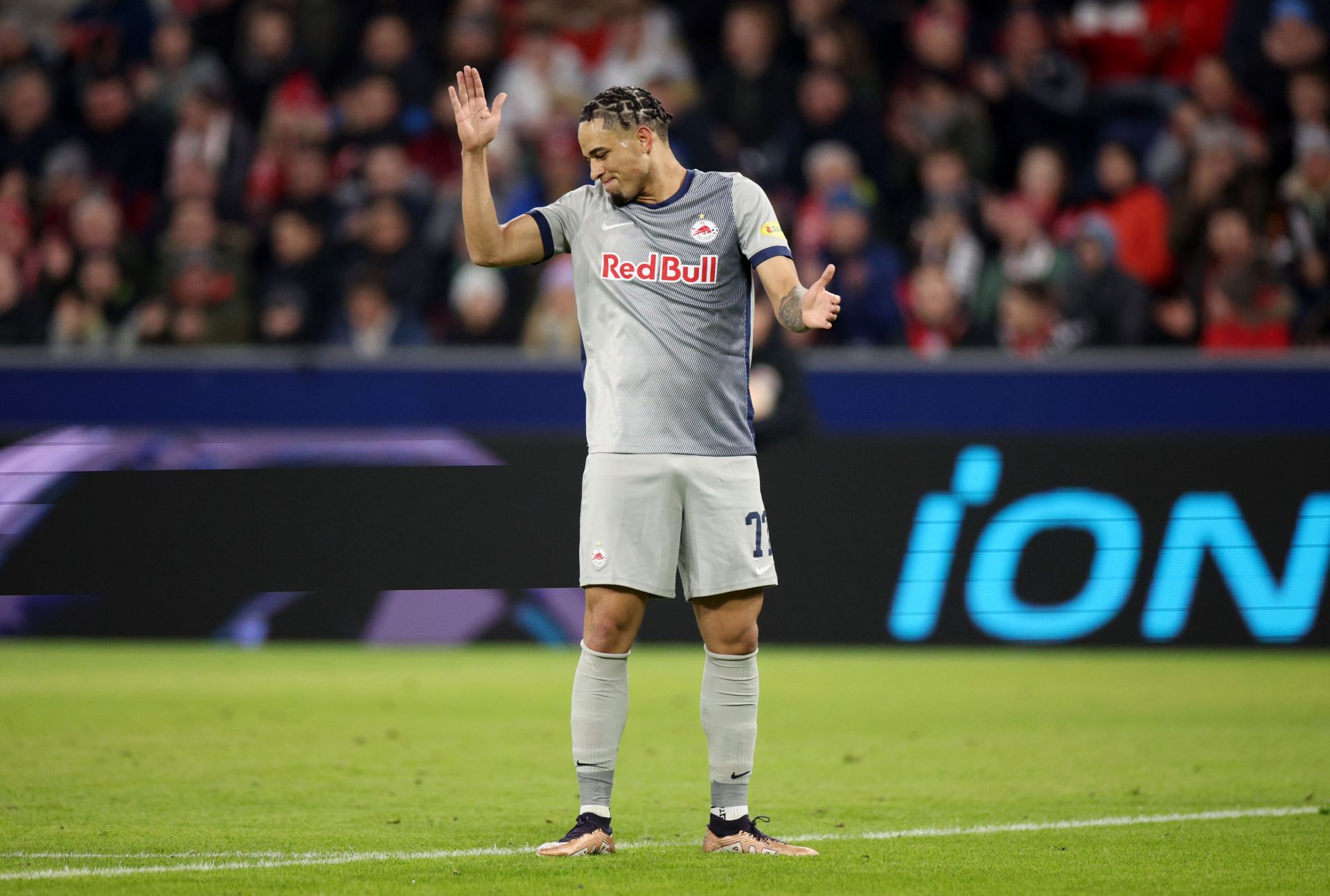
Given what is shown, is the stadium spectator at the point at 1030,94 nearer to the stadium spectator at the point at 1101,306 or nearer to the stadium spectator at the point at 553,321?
the stadium spectator at the point at 1101,306

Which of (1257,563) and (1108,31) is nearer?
(1257,563)

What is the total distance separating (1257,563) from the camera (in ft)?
34.7

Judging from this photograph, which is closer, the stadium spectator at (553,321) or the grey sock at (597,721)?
the grey sock at (597,721)

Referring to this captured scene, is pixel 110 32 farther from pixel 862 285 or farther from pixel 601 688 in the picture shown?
pixel 601 688

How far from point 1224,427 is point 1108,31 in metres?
4.60

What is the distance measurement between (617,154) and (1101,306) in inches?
299

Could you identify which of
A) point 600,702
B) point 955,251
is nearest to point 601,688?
point 600,702

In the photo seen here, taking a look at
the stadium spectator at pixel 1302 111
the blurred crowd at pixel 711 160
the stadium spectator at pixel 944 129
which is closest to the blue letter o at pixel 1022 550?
the blurred crowd at pixel 711 160

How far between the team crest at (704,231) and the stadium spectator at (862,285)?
739cm

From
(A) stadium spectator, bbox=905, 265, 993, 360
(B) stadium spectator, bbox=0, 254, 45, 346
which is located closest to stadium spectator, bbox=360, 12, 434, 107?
(B) stadium spectator, bbox=0, 254, 45, 346

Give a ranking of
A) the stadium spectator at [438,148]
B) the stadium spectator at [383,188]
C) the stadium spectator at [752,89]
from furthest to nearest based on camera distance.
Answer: the stadium spectator at [438,148], the stadium spectator at [752,89], the stadium spectator at [383,188]

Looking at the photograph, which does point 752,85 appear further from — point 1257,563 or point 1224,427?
point 1257,563

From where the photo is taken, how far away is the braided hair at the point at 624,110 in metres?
5.47

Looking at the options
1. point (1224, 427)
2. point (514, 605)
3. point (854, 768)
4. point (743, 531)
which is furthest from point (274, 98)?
point (743, 531)
